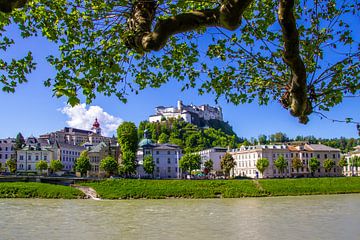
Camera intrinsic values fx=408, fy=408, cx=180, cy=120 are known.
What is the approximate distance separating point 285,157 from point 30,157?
5320 cm

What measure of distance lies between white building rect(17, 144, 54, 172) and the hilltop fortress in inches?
2521

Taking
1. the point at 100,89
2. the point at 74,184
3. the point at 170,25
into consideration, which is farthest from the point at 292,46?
the point at 74,184

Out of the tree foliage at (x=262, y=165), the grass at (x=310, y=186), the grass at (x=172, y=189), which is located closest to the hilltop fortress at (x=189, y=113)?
the tree foliage at (x=262, y=165)

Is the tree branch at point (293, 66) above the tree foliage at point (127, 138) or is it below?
below

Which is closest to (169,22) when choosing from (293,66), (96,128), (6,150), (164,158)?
(293,66)

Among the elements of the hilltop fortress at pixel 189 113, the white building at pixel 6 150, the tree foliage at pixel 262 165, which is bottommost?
the tree foliage at pixel 262 165

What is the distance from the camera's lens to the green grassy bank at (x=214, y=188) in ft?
154

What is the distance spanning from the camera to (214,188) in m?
49.8

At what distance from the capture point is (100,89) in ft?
19.9

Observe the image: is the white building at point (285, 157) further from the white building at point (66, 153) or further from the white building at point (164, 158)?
the white building at point (66, 153)

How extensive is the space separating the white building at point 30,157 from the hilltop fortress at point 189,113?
210ft

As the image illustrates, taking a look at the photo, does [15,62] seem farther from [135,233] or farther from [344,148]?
[344,148]

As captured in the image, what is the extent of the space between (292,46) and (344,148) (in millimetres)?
165797

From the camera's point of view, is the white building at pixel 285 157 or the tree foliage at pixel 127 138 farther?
the white building at pixel 285 157
